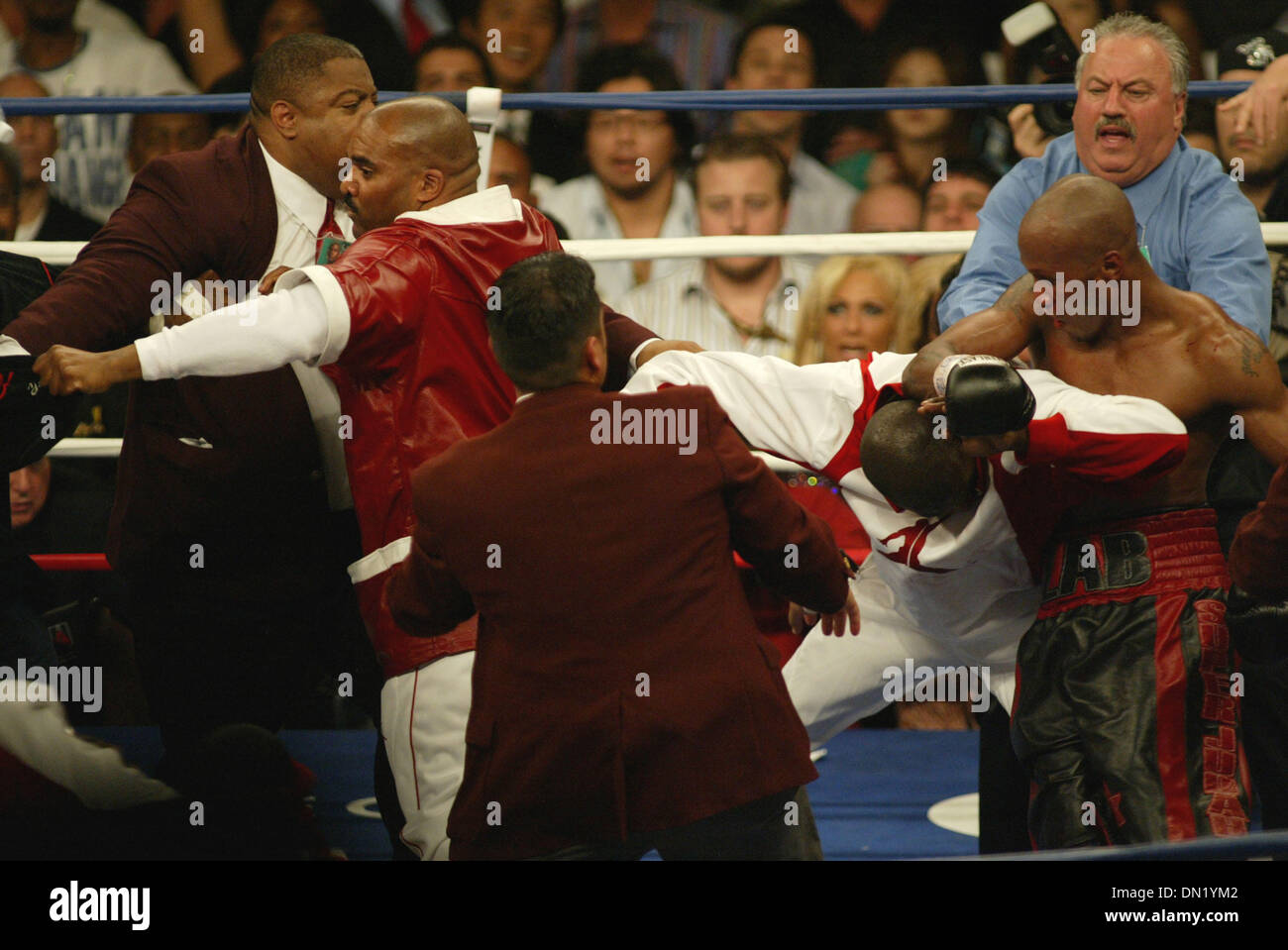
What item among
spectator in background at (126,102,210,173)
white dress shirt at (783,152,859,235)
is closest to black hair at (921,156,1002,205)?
white dress shirt at (783,152,859,235)

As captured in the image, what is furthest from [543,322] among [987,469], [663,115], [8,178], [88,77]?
[88,77]

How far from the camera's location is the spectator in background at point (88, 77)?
3.47 meters

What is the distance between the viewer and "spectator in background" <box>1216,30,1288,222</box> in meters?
2.82

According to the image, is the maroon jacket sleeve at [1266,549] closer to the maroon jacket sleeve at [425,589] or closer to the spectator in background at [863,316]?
the maroon jacket sleeve at [425,589]

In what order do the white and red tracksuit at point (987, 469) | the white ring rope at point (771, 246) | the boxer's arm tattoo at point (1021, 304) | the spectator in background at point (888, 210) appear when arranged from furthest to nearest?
the spectator in background at point (888, 210) → the white ring rope at point (771, 246) → the boxer's arm tattoo at point (1021, 304) → the white and red tracksuit at point (987, 469)

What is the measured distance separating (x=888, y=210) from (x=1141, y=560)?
1.76 m

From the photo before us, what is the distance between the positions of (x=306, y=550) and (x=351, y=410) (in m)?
0.35

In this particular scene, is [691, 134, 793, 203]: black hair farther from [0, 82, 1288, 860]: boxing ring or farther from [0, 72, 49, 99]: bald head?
[0, 72, 49, 99]: bald head

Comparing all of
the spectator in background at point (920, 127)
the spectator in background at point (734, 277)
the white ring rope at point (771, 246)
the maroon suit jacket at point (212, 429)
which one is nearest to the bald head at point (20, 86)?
the white ring rope at point (771, 246)

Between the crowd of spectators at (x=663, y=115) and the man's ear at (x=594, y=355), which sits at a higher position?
the crowd of spectators at (x=663, y=115)

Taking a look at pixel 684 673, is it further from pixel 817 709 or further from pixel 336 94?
pixel 336 94

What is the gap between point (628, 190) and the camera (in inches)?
136

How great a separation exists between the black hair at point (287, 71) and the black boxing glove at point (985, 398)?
0.95m

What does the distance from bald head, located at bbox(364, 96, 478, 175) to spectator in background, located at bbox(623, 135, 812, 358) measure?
4.93 ft
